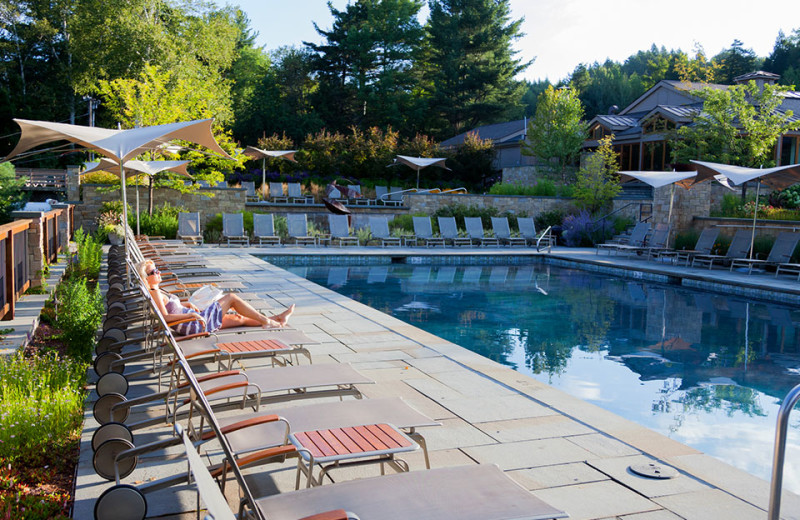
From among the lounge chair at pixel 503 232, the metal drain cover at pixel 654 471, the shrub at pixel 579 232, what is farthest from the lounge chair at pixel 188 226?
the metal drain cover at pixel 654 471

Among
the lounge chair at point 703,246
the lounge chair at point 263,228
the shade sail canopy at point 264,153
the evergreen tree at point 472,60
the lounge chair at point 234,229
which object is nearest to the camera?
the lounge chair at point 703,246

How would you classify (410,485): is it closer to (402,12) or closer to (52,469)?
(52,469)

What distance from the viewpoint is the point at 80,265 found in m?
9.65

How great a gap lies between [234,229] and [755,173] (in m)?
12.4

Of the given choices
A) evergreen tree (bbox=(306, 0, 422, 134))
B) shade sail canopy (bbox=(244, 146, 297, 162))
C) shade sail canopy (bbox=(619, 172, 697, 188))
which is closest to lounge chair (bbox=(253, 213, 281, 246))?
shade sail canopy (bbox=(244, 146, 297, 162))

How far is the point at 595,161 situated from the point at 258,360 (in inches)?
678

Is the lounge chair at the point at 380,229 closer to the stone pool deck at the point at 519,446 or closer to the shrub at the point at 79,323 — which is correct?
the stone pool deck at the point at 519,446

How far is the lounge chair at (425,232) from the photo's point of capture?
1845 cm

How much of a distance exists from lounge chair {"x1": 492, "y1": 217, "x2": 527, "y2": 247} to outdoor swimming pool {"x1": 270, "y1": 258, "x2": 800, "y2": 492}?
17.0 ft

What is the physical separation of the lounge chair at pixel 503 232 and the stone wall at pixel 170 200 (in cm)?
766

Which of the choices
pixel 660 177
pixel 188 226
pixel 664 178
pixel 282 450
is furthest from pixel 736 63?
pixel 282 450

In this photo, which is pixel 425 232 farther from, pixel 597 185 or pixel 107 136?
pixel 107 136

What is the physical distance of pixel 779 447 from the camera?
2223 mm

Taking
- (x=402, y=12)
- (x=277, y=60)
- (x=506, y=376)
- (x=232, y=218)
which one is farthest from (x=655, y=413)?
(x=277, y=60)
